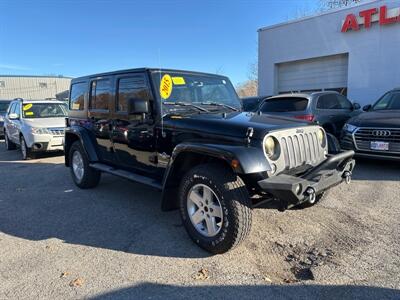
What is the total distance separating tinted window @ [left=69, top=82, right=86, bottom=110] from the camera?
6.29 meters

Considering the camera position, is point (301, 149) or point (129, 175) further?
point (129, 175)

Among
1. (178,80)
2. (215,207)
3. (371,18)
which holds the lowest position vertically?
(215,207)

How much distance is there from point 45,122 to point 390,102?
363 inches

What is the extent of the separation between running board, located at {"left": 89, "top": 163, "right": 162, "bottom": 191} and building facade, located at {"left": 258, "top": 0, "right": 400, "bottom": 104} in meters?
11.9

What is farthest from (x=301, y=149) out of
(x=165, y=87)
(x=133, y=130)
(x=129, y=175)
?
(x=129, y=175)

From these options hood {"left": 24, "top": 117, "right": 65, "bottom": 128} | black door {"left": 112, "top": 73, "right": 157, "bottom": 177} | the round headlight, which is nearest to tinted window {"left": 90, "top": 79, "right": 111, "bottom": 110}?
black door {"left": 112, "top": 73, "right": 157, "bottom": 177}

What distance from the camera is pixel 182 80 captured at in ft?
15.8

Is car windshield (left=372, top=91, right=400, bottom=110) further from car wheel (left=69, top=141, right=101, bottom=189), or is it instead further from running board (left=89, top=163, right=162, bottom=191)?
car wheel (left=69, top=141, right=101, bottom=189)

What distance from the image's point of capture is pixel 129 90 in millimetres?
4973

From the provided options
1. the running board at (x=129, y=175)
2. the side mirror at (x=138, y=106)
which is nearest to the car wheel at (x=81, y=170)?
the running board at (x=129, y=175)

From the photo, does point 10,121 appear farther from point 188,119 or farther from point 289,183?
point 289,183

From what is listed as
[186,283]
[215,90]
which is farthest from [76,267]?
[215,90]

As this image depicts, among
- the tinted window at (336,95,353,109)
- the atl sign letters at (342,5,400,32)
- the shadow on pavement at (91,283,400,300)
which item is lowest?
the shadow on pavement at (91,283,400,300)

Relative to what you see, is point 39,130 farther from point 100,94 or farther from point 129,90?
point 129,90
